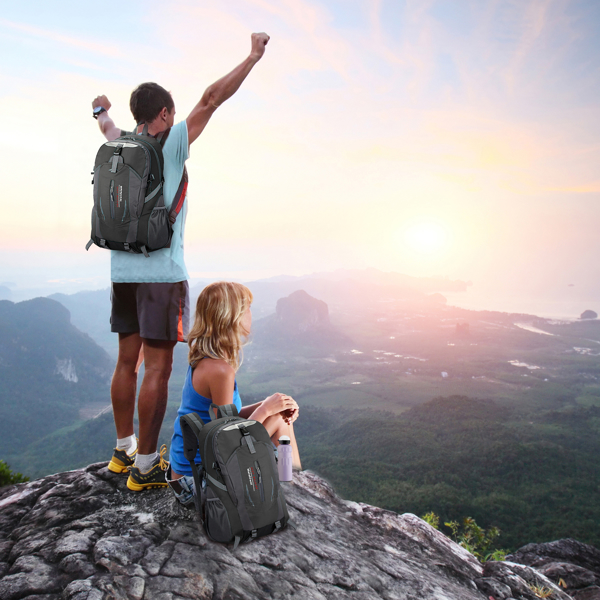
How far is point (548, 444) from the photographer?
6906cm

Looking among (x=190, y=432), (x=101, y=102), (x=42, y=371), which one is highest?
(x=101, y=102)

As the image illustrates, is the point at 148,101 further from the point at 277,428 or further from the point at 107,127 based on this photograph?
the point at 277,428

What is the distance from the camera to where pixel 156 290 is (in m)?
3.19

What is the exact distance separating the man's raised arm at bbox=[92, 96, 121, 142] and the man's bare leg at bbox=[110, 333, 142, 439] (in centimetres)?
180

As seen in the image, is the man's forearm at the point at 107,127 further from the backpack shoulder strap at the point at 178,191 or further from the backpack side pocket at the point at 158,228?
the backpack side pocket at the point at 158,228

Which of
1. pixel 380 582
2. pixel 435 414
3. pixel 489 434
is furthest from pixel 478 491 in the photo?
pixel 380 582

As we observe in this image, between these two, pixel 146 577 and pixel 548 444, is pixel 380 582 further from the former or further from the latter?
pixel 548 444

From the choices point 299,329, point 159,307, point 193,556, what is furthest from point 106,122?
point 299,329

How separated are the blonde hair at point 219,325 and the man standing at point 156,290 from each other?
17cm

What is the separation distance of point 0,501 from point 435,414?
87712mm

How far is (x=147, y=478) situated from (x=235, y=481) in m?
1.22

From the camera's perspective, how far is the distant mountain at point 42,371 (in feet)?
341

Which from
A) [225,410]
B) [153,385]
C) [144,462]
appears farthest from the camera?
[144,462]

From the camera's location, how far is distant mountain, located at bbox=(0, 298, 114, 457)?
104 m
